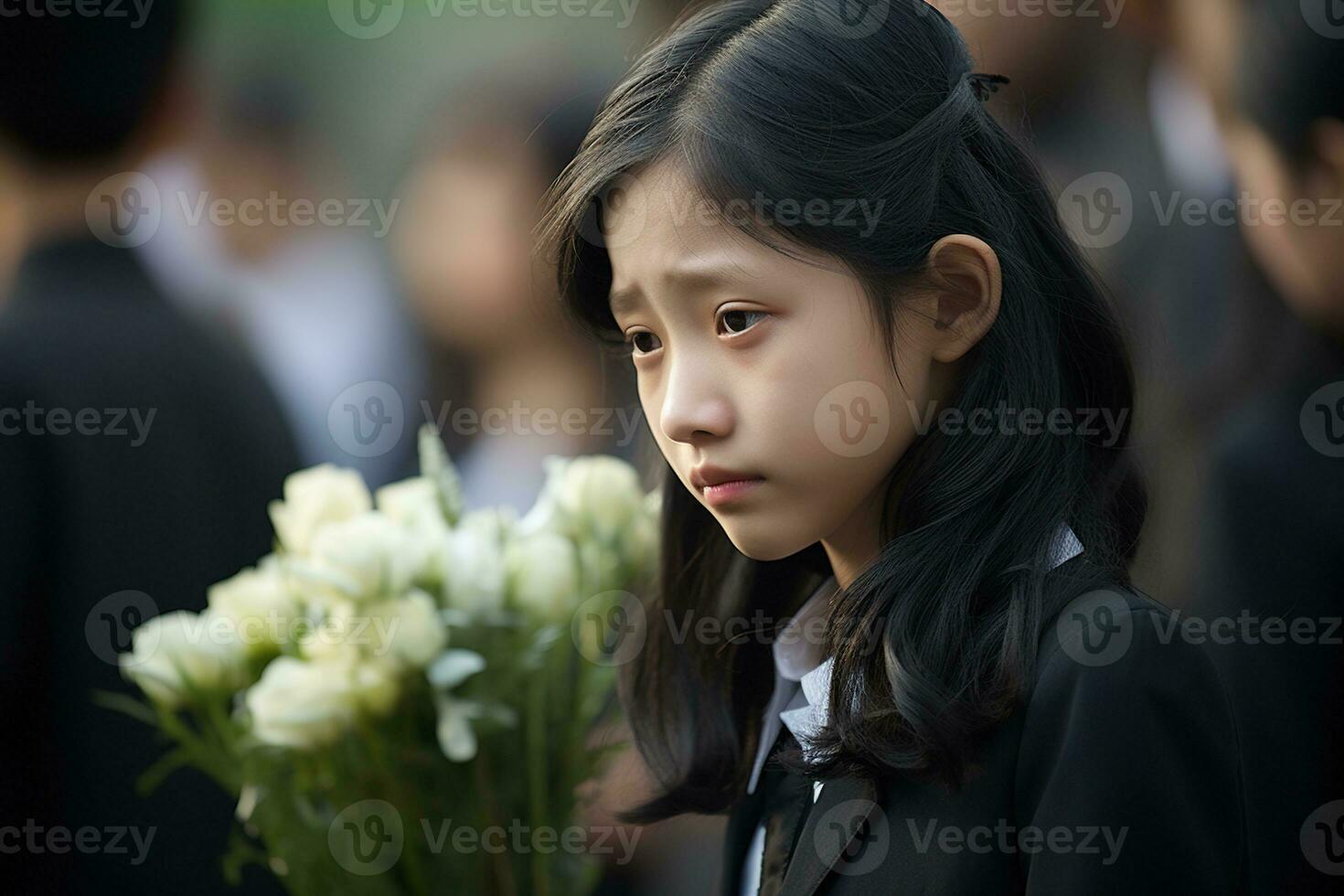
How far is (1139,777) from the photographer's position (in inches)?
31.2

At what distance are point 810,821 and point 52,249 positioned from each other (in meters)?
1.29


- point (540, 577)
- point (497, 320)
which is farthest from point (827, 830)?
point (497, 320)

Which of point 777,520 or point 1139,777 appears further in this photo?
point 777,520

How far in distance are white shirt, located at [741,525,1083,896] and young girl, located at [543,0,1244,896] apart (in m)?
0.01

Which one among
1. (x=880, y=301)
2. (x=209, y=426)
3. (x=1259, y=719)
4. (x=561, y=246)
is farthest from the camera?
(x=209, y=426)

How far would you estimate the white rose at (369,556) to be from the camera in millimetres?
991

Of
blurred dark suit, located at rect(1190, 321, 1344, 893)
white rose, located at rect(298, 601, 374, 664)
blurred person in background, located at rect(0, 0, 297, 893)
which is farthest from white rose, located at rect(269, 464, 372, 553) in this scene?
blurred dark suit, located at rect(1190, 321, 1344, 893)

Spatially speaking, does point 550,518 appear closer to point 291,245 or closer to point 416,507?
point 416,507

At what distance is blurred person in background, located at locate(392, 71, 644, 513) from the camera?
236 cm

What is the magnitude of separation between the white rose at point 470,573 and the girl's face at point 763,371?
0.63ft

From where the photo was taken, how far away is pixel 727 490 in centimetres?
92

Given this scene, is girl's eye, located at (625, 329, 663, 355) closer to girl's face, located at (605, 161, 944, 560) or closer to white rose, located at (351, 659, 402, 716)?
girl's face, located at (605, 161, 944, 560)

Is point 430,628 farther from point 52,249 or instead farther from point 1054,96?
point 1054,96

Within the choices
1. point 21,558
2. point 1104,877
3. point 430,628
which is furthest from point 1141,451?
point 21,558
